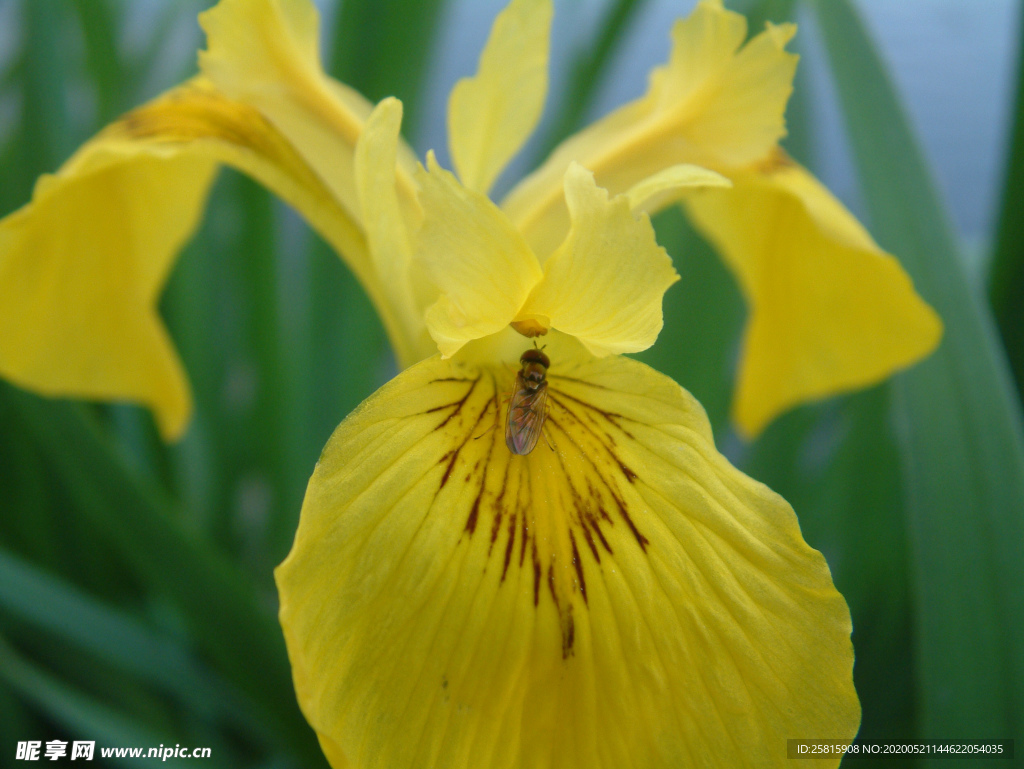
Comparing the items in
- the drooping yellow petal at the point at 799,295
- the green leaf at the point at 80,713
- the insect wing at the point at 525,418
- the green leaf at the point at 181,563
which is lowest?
the green leaf at the point at 80,713

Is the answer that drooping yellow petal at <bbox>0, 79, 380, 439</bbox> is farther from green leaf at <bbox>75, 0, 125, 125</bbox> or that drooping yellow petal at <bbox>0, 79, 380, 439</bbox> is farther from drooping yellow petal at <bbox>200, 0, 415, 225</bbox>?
green leaf at <bbox>75, 0, 125, 125</bbox>

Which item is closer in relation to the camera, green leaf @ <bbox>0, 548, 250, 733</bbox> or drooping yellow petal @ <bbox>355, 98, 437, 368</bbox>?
drooping yellow petal @ <bbox>355, 98, 437, 368</bbox>

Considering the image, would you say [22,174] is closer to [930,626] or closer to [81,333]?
[81,333]

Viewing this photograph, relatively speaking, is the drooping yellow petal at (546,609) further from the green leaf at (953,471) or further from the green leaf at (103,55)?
the green leaf at (103,55)

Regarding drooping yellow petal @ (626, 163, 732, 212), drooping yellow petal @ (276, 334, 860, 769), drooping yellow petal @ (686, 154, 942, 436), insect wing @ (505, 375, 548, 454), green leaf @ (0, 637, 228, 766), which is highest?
drooping yellow petal @ (626, 163, 732, 212)

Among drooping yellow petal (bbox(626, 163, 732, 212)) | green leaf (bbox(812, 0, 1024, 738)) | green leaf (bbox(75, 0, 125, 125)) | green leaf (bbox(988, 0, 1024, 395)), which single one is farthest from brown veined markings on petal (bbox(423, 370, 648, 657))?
green leaf (bbox(75, 0, 125, 125))

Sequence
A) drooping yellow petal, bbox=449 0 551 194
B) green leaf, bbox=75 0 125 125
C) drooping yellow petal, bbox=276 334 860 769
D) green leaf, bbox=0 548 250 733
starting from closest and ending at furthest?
drooping yellow petal, bbox=276 334 860 769 < drooping yellow petal, bbox=449 0 551 194 < green leaf, bbox=0 548 250 733 < green leaf, bbox=75 0 125 125

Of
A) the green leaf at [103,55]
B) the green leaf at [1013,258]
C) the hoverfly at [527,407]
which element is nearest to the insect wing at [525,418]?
the hoverfly at [527,407]
